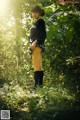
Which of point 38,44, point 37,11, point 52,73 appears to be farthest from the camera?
point 52,73

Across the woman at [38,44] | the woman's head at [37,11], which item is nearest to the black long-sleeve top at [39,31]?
the woman at [38,44]

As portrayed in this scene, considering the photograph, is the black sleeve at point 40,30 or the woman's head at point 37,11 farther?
the black sleeve at point 40,30

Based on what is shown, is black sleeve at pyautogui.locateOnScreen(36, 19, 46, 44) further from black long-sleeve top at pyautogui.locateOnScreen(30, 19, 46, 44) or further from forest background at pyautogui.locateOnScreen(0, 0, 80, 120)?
forest background at pyautogui.locateOnScreen(0, 0, 80, 120)

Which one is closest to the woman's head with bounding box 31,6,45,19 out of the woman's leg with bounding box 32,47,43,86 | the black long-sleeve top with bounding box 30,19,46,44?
the black long-sleeve top with bounding box 30,19,46,44

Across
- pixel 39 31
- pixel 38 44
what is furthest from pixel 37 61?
pixel 39 31

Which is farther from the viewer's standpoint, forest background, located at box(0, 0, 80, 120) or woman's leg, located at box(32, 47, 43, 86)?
woman's leg, located at box(32, 47, 43, 86)

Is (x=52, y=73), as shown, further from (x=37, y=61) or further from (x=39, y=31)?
(x=39, y=31)

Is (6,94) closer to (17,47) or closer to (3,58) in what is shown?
(3,58)

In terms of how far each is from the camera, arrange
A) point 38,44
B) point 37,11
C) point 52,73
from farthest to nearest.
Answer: point 52,73, point 38,44, point 37,11

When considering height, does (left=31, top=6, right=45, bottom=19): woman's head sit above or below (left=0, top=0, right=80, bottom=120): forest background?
above

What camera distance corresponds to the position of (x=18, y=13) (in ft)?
40.4

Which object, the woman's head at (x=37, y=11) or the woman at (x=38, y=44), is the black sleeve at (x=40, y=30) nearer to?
the woman at (x=38, y=44)

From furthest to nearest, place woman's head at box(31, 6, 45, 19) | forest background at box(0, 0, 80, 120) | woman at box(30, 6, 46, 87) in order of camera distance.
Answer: woman at box(30, 6, 46, 87)
woman's head at box(31, 6, 45, 19)
forest background at box(0, 0, 80, 120)

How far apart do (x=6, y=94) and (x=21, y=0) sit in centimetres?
838
